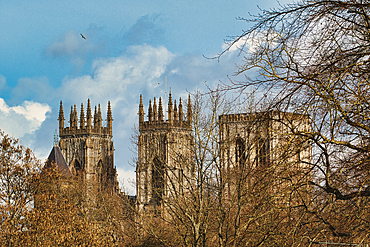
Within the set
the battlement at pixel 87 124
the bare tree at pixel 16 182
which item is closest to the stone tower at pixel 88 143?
the battlement at pixel 87 124

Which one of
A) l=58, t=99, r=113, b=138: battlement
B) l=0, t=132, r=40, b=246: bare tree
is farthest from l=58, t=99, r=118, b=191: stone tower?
l=0, t=132, r=40, b=246: bare tree

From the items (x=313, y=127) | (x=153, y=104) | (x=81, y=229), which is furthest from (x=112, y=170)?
(x=313, y=127)

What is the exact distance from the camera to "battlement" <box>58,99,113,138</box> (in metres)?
62.6

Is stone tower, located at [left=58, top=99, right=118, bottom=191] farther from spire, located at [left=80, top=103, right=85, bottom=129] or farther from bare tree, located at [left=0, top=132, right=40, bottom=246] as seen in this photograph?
bare tree, located at [left=0, top=132, right=40, bottom=246]

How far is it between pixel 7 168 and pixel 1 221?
3371 millimetres

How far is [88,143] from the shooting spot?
61875mm

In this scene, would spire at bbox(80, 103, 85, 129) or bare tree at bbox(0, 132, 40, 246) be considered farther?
spire at bbox(80, 103, 85, 129)

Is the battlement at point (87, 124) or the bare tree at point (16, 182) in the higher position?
the battlement at point (87, 124)

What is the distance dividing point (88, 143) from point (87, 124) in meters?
2.72

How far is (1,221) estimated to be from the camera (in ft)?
63.0

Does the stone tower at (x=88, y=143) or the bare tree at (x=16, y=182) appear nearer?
the bare tree at (x=16, y=182)

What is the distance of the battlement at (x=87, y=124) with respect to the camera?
62625 millimetres

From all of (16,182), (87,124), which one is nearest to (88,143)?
(87,124)

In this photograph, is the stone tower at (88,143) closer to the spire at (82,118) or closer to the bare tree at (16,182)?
the spire at (82,118)
